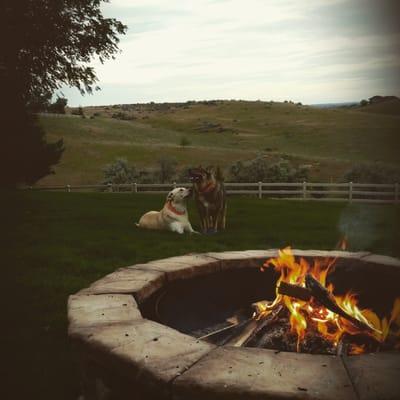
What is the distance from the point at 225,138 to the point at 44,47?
1982 inches

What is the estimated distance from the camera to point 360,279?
3.73 meters

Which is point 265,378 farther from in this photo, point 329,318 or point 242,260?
point 242,260

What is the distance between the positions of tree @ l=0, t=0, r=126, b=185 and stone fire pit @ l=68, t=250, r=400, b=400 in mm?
12801

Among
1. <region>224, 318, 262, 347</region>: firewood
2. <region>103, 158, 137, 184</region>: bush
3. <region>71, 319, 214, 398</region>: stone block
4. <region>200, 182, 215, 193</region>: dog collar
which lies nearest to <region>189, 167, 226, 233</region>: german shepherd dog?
<region>200, 182, 215, 193</region>: dog collar

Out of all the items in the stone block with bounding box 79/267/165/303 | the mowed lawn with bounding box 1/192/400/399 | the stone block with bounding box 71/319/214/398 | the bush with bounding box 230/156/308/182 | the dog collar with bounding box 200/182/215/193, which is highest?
the bush with bounding box 230/156/308/182

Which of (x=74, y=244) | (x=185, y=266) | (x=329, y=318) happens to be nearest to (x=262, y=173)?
(x=74, y=244)

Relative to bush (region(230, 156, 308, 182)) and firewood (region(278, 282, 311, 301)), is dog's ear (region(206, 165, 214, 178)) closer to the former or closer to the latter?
firewood (region(278, 282, 311, 301))

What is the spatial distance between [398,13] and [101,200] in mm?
16270

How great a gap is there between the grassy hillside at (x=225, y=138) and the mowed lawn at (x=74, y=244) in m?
2.92

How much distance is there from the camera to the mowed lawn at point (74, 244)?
11.6 feet

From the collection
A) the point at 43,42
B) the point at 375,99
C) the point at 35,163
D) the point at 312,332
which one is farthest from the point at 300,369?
the point at 35,163

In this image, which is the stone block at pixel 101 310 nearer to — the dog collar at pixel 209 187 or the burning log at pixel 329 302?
the burning log at pixel 329 302

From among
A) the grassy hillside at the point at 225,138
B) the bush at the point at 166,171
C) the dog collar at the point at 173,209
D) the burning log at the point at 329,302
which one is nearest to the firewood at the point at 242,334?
the burning log at the point at 329,302

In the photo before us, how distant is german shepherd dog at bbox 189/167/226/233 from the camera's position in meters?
8.82
